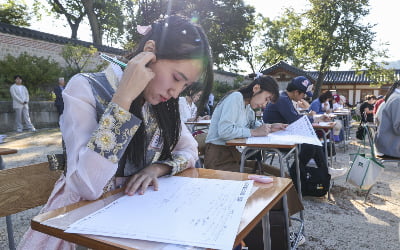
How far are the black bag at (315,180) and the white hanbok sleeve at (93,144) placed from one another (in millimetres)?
2262

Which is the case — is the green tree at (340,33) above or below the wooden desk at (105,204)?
above

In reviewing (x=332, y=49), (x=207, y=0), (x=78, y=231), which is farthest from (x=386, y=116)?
(x=207, y=0)

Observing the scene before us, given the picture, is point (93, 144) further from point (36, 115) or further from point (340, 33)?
point (340, 33)

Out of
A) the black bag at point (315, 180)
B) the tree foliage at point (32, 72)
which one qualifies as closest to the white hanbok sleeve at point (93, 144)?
the black bag at point (315, 180)

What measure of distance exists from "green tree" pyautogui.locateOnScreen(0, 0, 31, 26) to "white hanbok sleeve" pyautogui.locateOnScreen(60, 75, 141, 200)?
18741mm

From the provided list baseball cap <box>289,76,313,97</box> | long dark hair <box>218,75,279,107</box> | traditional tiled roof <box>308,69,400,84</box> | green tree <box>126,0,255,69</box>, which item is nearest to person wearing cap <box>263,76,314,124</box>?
baseball cap <box>289,76,313,97</box>

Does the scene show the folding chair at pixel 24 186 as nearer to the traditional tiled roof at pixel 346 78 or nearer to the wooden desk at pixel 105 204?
the wooden desk at pixel 105 204

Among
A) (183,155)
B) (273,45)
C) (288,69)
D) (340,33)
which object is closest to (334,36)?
(340,33)

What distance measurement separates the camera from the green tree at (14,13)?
616 inches

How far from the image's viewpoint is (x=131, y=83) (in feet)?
2.52

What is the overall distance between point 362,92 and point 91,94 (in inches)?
1049

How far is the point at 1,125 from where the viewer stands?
317 inches

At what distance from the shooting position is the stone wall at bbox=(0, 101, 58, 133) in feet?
26.5

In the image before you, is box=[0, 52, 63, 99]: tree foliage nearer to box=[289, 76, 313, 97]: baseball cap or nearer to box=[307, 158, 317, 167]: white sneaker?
box=[289, 76, 313, 97]: baseball cap
